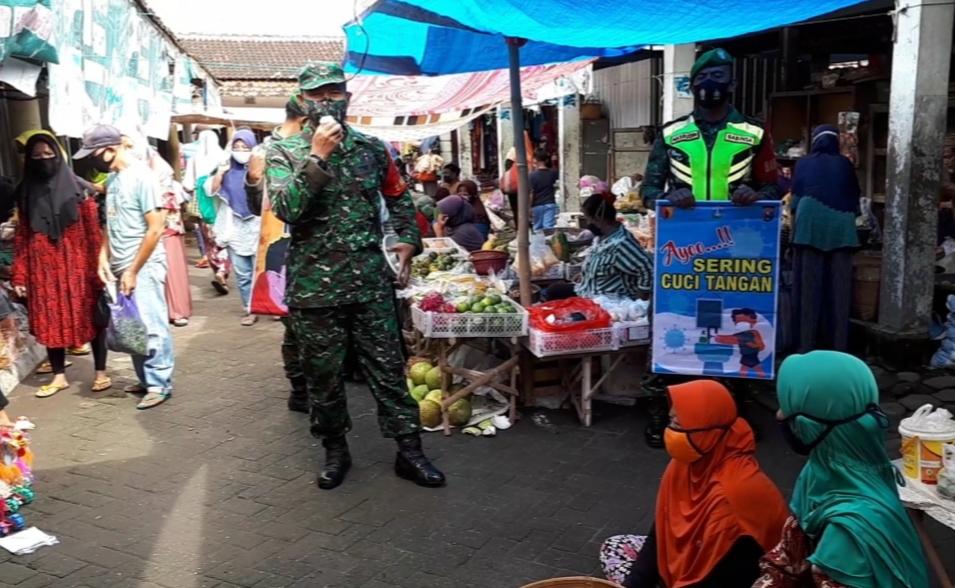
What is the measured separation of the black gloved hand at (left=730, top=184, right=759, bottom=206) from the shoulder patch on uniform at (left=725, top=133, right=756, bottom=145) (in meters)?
0.24

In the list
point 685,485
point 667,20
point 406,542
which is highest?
point 667,20

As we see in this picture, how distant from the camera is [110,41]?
7109 millimetres

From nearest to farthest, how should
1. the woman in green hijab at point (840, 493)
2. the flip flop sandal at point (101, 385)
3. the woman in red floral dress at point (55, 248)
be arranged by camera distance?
the woman in green hijab at point (840, 493), the woman in red floral dress at point (55, 248), the flip flop sandal at point (101, 385)

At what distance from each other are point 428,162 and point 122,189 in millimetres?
11321

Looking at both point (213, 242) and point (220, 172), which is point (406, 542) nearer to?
point (220, 172)

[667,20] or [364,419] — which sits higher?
[667,20]

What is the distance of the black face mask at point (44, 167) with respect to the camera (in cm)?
Result: 564

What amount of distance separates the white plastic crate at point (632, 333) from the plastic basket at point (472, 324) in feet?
1.95

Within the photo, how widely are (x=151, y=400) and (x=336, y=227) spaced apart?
8.86 feet

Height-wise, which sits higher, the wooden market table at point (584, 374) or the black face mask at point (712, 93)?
the black face mask at point (712, 93)

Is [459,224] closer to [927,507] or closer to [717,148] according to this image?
[717,148]

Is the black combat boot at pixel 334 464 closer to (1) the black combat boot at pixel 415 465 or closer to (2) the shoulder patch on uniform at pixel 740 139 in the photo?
(1) the black combat boot at pixel 415 465

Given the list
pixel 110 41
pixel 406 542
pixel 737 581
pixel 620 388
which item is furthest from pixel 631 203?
pixel 737 581

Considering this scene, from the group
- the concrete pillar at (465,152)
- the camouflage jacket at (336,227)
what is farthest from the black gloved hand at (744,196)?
the concrete pillar at (465,152)
